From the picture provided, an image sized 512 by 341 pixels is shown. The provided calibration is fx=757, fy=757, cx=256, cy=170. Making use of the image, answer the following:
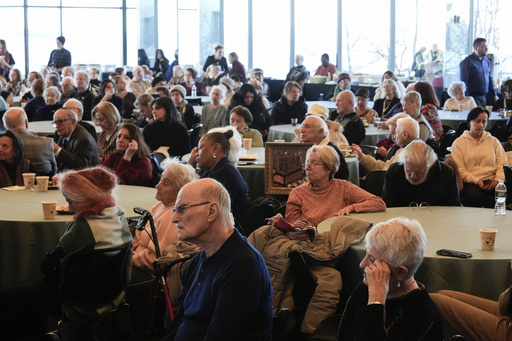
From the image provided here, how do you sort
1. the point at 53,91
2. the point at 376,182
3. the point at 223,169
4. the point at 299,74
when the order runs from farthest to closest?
the point at 299,74
the point at 53,91
the point at 376,182
the point at 223,169

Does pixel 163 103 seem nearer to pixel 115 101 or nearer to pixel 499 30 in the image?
pixel 115 101

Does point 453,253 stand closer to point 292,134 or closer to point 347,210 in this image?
point 347,210

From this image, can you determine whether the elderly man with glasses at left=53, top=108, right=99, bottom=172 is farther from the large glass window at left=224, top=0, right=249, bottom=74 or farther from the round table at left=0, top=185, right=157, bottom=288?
the large glass window at left=224, top=0, right=249, bottom=74

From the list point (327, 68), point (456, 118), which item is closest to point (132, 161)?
point (456, 118)

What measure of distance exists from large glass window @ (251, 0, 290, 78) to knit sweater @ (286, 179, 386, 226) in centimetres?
1925

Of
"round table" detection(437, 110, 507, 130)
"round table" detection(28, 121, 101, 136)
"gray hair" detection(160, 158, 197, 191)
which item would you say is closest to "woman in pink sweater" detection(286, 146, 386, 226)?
"gray hair" detection(160, 158, 197, 191)

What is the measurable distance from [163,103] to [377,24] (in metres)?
15.2

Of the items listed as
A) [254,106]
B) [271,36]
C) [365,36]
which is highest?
[271,36]

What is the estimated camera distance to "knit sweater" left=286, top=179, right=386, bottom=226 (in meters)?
4.90

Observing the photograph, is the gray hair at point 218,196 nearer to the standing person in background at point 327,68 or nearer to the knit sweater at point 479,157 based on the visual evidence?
the knit sweater at point 479,157

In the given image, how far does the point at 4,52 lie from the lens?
70.0ft

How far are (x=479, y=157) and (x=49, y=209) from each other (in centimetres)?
405

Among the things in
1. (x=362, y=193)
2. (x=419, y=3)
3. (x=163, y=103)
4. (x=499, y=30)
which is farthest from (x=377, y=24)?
(x=362, y=193)

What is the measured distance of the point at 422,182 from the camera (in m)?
5.19
